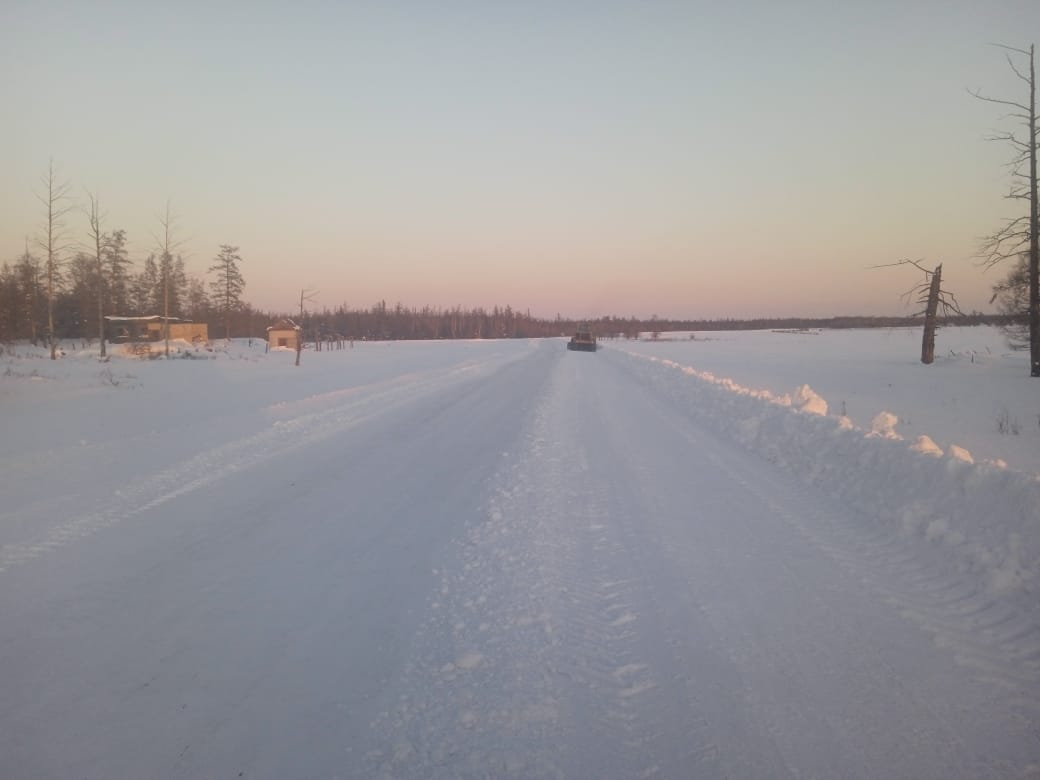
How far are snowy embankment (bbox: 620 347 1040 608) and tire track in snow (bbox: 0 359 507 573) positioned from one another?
8342mm

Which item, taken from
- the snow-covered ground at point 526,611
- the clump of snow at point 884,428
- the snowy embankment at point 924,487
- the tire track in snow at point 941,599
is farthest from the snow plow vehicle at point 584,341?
the tire track in snow at point 941,599

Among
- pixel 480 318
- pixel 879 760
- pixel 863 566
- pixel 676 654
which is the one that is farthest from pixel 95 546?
pixel 480 318

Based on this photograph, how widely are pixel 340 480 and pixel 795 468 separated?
6.80 meters

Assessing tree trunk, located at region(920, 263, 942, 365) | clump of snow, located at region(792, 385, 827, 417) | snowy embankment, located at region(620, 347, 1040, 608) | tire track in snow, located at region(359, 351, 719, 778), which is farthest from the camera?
tree trunk, located at region(920, 263, 942, 365)

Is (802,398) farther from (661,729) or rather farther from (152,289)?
(152,289)

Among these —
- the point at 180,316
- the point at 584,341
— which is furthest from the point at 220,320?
the point at 584,341

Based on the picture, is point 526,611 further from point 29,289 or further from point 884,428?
point 29,289

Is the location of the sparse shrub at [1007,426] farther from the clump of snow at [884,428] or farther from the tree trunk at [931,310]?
the tree trunk at [931,310]

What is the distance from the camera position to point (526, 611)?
4.08m

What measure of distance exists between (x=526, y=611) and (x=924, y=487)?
489 centimetres

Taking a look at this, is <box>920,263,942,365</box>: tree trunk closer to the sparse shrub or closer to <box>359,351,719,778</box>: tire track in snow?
the sparse shrub

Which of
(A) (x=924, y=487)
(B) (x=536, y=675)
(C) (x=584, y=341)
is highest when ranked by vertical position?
(C) (x=584, y=341)

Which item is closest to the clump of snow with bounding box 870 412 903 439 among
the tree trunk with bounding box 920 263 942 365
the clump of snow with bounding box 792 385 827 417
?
the clump of snow with bounding box 792 385 827 417

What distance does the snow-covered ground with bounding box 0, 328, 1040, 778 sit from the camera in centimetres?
277
